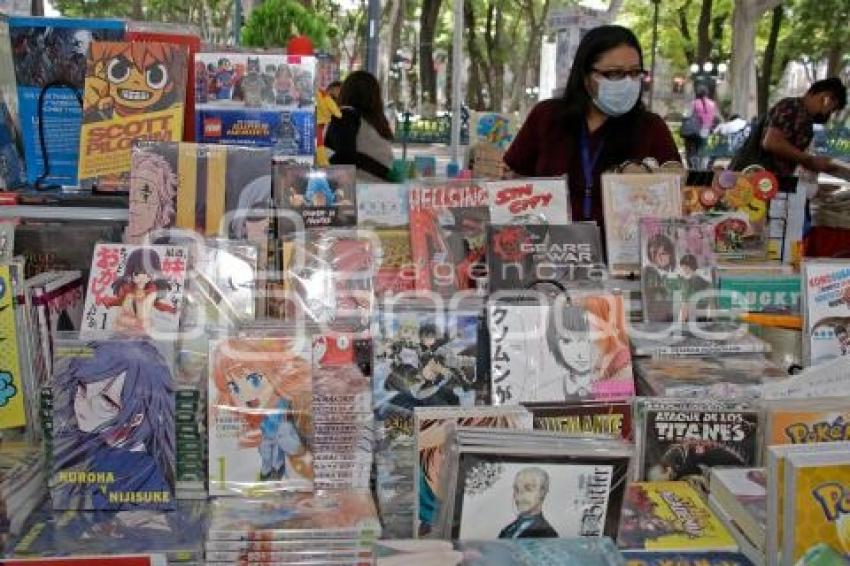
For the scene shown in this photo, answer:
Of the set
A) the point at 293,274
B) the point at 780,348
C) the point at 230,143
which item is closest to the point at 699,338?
the point at 780,348

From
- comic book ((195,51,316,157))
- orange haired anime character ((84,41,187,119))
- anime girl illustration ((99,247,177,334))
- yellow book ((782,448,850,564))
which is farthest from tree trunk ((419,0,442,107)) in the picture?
yellow book ((782,448,850,564))

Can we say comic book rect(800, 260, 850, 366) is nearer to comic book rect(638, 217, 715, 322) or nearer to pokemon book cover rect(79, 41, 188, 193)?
comic book rect(638, 217, 715, 322)

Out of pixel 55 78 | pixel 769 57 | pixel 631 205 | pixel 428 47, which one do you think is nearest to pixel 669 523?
pixel 631 205

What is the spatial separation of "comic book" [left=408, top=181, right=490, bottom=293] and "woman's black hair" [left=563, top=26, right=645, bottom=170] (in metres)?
0.78

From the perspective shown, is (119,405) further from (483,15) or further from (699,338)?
(483,15)

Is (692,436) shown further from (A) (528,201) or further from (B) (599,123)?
(B) (599,123)

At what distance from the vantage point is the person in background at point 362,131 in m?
5.31

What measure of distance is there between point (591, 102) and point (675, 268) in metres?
0.93

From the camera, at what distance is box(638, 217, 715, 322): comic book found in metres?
2.35

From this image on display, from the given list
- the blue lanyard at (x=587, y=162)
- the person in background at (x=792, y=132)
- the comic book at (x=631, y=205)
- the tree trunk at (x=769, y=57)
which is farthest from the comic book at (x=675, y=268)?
the tree trunk at (x=769, y=57)

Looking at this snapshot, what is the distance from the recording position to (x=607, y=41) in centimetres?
305

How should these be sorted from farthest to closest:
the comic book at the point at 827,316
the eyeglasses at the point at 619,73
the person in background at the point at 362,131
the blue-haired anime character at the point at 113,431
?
the person in background at the point at 362,131 → the eyeglasses at the point at 619,73 → the comic book at the point at 827,316 → the blue-haired anime character at the point at 113,431

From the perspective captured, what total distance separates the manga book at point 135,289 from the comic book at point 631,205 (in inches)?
46.6

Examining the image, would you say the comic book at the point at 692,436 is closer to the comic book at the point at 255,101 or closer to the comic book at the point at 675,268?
the comic book at the point at 675,268
